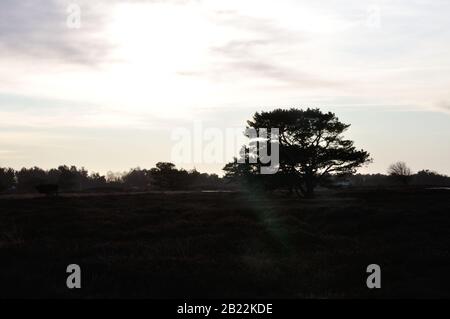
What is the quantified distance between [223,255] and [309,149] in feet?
124

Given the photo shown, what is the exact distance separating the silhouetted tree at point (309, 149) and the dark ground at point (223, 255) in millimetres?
24108

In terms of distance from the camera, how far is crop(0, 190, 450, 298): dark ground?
13.1 metres

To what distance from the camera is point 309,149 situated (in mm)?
53875

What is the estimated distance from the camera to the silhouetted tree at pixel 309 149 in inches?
2128

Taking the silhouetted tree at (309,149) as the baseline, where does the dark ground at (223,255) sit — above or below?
below

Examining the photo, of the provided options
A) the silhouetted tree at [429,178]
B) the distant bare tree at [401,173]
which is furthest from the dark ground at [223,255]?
the silhouetted tree at [429,178]

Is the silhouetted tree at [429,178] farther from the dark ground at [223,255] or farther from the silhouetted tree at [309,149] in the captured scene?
the dark ground at [223,255]

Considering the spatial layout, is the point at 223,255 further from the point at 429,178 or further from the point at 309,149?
the point at 429,178

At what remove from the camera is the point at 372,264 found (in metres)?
15.5

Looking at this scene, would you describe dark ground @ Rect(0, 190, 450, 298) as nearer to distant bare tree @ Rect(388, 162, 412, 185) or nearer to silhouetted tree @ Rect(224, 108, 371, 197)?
silhouetted tree @ Rect(224, 108, 371, 197)

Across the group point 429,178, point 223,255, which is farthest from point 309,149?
point 429,178

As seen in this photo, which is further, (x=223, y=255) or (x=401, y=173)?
(x=401, y=173)
